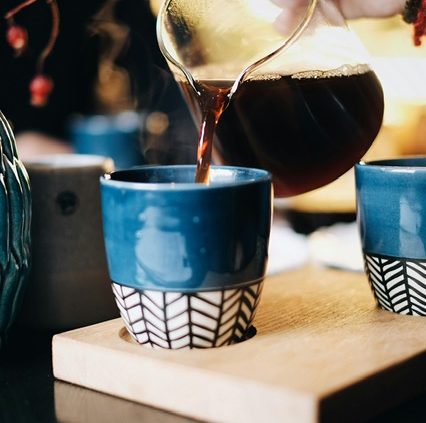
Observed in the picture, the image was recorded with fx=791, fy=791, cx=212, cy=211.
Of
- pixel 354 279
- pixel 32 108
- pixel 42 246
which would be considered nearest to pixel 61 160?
pixel 42 246

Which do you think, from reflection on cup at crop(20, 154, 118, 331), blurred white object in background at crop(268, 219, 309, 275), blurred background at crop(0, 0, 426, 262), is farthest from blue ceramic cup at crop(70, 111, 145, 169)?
reflection on cup at crop(20, 154, 118, 331)

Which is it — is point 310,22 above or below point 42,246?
above

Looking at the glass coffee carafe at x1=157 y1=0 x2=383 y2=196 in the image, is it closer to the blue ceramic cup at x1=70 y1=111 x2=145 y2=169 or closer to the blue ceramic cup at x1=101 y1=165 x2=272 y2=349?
the blue ceramic cup at x1=101 y1=165 x2=272 y2=349

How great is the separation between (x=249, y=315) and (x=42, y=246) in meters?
0.26

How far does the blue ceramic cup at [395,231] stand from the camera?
75cm

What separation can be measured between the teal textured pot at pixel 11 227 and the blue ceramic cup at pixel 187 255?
0.30 feet

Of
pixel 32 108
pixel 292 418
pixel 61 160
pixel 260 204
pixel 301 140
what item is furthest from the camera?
pixel 32 108

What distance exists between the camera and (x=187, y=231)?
643 millimetres

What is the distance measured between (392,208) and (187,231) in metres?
0.23

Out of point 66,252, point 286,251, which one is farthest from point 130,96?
point 66,252

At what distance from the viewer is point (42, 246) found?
846 millimetres

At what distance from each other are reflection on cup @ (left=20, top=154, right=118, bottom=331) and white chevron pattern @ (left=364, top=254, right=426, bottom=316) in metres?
0.29

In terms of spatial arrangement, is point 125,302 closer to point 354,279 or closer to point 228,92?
point 228,92

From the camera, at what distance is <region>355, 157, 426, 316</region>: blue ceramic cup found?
75 centimetres
